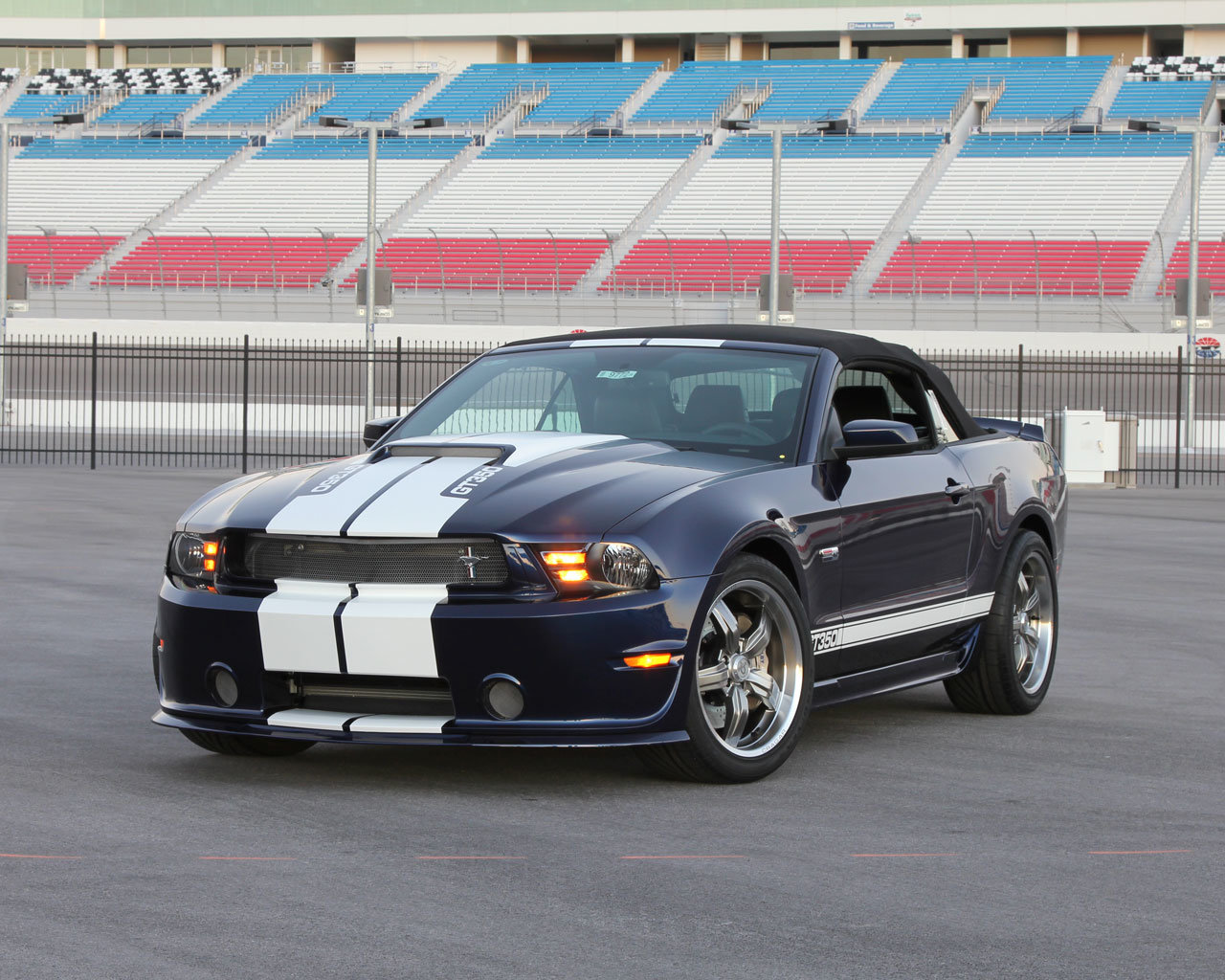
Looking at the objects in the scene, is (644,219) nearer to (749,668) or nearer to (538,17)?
(538,17)

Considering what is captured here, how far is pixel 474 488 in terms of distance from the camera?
5.94 meters

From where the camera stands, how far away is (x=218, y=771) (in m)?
6.36

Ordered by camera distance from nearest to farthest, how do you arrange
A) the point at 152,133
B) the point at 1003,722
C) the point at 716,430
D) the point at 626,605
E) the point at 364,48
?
the point at 626,605 → the point at 716,430 → the point at 1003,722 → the point at 152,133 → the point at 364,48

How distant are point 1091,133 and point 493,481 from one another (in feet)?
166

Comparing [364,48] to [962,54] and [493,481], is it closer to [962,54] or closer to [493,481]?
[962,54]

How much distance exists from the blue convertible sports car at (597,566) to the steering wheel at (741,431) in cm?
2

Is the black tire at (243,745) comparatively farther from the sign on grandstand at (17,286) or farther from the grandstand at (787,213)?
the grandstand at (787,213)

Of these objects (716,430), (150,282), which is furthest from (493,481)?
(150,282)

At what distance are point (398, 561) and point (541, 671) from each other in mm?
557

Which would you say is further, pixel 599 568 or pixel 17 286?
pixel 17 286

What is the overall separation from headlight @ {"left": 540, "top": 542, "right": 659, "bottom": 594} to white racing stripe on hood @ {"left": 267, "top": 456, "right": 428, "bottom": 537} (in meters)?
0.65

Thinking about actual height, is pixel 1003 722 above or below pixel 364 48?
below

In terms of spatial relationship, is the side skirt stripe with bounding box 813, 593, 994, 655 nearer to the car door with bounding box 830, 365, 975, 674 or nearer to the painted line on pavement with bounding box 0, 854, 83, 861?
the car door with bounding box 830, 365, 975, 674

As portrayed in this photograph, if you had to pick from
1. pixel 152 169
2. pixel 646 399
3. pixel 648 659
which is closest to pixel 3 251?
pixel 152 169
